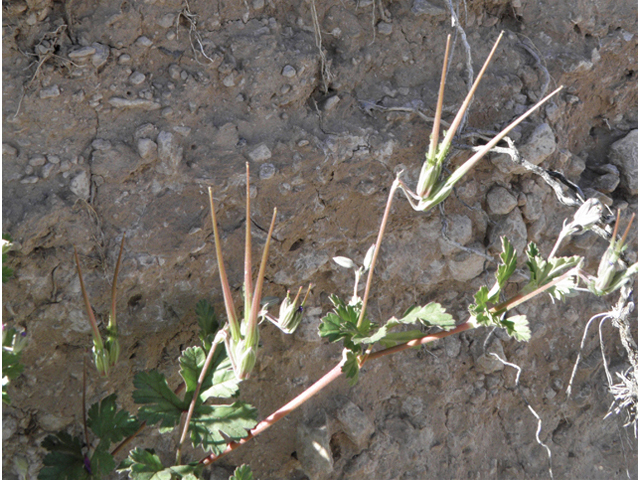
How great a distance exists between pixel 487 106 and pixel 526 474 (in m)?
1.91

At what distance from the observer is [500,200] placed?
2.72m

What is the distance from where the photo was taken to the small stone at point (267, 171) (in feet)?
7.71

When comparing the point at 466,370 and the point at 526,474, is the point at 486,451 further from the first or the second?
the point at 466,370

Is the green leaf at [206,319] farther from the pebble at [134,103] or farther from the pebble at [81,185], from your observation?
the pebble at [134,103]

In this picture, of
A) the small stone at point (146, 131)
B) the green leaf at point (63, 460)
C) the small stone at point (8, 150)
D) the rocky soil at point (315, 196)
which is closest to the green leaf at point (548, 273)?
the rocky soil at point (315, 196)

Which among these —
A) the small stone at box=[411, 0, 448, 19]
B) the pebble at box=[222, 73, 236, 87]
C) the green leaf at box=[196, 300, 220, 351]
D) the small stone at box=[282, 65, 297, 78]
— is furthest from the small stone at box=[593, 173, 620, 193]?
the green leaf at box=[196, 300, 220, 351]

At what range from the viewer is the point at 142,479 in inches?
77.6

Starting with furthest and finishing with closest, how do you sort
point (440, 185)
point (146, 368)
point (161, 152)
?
point (146, 368)
point (161, 152)
point (440, 185)

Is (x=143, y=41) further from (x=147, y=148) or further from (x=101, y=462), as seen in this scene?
(x=101, y=462)

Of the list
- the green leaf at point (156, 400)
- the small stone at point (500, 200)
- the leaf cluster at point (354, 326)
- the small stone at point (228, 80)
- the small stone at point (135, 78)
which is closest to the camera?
the leaf cluster at point (354, 326)

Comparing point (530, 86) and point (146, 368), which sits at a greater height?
point (530, 86)

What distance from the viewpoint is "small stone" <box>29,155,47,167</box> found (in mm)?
2131

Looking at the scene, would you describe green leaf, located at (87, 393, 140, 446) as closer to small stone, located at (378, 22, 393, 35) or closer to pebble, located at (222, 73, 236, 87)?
pebble, located at (222, 73, 236, 87)

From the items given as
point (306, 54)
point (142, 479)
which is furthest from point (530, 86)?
point (142, 479)
